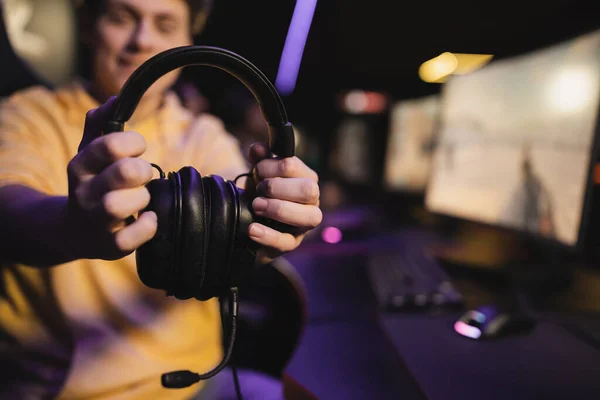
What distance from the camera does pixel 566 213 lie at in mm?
716

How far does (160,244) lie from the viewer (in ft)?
1.05

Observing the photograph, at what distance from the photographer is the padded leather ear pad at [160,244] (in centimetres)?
32

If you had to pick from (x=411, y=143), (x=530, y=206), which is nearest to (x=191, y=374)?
(x=530, y=206)

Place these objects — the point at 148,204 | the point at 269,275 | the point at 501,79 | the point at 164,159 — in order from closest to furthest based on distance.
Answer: the point at 148,204
the point at 164,159
the point at 269,275
the point at 501,79

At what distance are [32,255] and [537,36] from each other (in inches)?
42.0

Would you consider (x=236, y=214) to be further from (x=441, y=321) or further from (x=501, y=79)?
(x=501, y=79)

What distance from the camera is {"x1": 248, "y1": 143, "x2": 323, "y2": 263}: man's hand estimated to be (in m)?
0.37

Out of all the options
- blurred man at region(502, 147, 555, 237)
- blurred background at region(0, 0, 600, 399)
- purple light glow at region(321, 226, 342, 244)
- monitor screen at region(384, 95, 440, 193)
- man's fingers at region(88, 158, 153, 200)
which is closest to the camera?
man's fingers at region(88, 158, 153, 200)

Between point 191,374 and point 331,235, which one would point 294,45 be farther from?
point 331,235

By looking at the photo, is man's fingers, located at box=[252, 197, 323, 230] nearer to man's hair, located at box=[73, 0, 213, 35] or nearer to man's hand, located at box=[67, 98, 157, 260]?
man's hand, located at box=[67, 98, 157, 260]

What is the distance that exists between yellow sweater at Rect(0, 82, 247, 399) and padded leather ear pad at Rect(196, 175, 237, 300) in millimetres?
298

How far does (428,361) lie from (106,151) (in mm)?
445

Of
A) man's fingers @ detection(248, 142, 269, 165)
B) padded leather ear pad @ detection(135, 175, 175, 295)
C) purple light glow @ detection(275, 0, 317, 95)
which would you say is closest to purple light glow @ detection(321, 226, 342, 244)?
purple light glow @ detection(275, 0, 317, 95)

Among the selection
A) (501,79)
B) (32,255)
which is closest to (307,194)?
(32,255)
